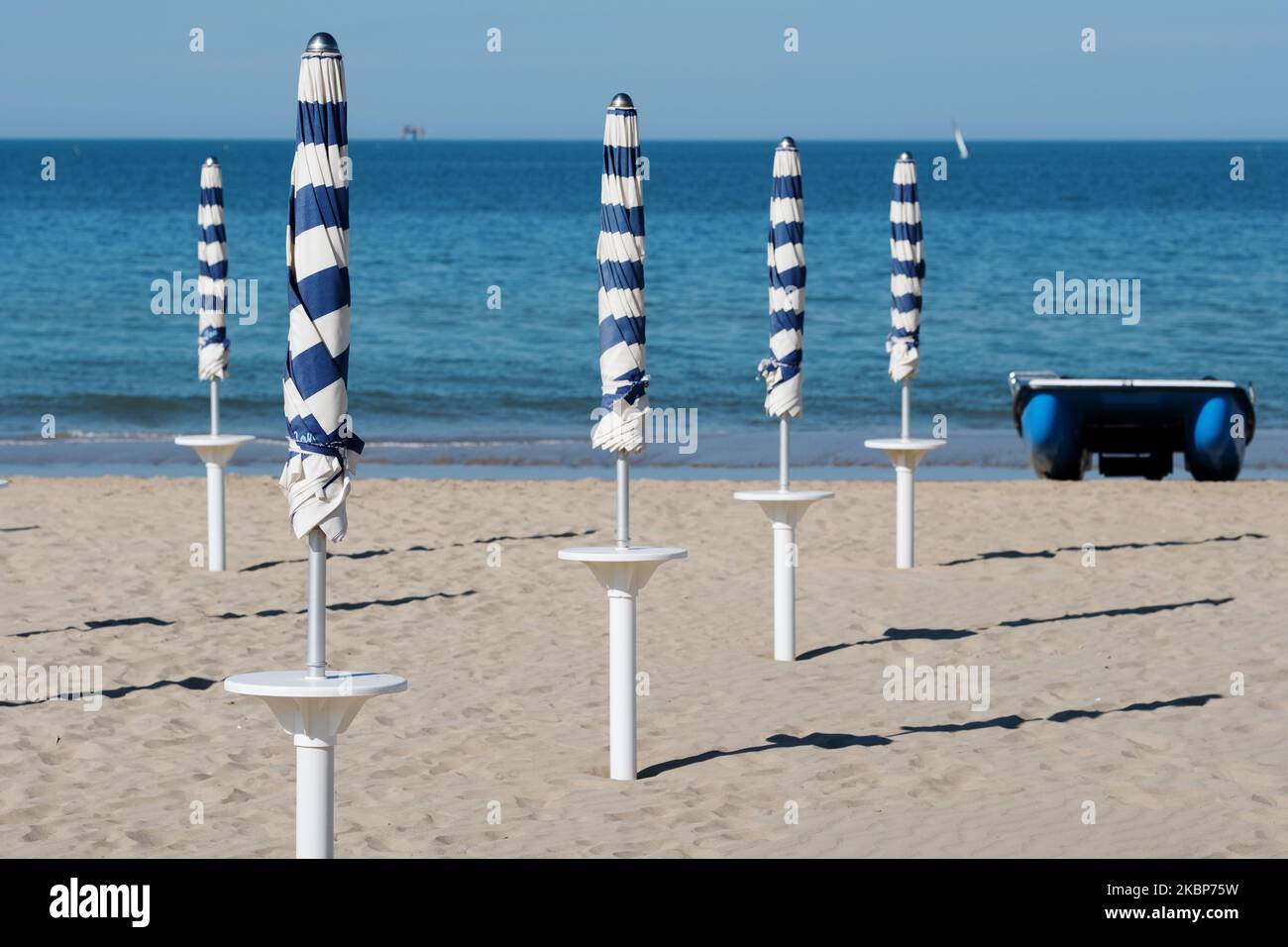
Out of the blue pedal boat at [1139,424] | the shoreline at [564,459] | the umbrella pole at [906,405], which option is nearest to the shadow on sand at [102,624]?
the umbrella pole at [906,405]

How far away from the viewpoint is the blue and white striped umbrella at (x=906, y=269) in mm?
12188

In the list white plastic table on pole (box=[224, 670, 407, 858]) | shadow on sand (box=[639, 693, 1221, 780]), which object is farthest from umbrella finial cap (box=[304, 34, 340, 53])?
shadow on sand (box=[639, 693, 1221, 780])

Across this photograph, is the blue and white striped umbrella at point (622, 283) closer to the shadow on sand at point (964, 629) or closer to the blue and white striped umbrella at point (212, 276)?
the shadow on sand at point (964, 629)

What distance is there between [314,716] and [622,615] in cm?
221

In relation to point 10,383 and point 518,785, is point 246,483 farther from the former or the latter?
point 10,383

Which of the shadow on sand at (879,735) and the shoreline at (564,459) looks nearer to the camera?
the shadow on sand at (879,735)

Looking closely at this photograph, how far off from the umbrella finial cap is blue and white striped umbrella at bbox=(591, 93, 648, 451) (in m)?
2.10

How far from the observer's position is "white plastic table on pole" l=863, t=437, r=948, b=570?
12086 millimetres

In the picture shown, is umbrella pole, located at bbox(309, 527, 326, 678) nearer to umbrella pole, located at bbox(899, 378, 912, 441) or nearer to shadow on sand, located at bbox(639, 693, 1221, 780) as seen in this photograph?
shadow on sand, located at bbox(639, 693, 1221, 780)

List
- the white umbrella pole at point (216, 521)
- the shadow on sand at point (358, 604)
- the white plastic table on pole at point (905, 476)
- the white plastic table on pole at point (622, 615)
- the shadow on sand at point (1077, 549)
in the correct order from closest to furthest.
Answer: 1. the white plastic table on pole at point (622, 615)
2. the shadow on sand at point (358, 604)
3. the white plastic table on pole at point (905, 476)
4. the white umbrella pole at point (216, 521)
5. the shadow on sand at point (1077, 549)

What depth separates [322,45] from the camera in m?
5.43

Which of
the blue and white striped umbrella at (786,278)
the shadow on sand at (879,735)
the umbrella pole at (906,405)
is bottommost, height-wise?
the shadow on sand at (879,735)

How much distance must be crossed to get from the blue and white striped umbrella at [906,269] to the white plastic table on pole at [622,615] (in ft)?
16.2
